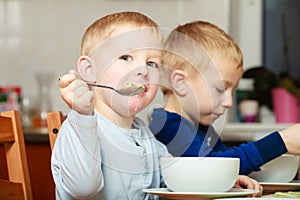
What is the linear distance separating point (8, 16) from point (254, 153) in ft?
7.56

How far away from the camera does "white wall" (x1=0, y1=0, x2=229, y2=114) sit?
330 centimetres

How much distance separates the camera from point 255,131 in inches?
120

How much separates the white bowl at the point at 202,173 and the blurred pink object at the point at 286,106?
2.17 m

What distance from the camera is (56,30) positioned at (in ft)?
10.9

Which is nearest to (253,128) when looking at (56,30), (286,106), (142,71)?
(286,106)

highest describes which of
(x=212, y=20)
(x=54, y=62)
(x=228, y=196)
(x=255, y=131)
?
(x=228, y=196)

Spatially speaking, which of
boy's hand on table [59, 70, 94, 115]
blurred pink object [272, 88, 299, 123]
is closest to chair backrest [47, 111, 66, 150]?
boy's hand on table [59, 70, 94, 115]

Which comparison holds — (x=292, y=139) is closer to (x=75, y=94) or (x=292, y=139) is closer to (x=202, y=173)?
(x=202, y=173)

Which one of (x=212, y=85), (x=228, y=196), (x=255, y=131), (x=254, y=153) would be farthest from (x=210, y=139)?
(x=255, y=131)

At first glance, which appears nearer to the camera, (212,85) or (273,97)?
(212,85)

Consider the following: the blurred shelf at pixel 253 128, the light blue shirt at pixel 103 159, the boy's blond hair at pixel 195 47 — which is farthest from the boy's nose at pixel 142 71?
the blurred shelf at pixel 253 128

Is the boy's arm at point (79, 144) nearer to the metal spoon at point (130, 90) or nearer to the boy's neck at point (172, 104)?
the metal spoon at point (130, 90)

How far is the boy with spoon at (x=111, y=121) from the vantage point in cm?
97

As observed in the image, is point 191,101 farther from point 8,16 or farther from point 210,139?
point 8,16
